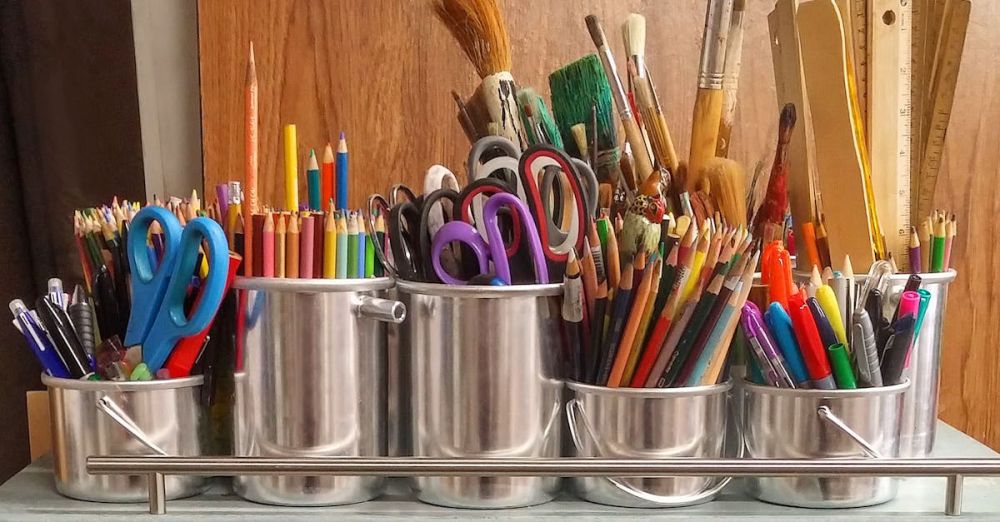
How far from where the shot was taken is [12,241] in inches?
28.4

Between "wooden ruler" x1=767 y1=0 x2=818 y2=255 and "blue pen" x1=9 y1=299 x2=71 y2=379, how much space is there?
44 centimetres

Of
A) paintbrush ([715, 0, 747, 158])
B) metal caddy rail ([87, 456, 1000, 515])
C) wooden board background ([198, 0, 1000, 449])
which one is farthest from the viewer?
wooden board background ([198, 0, 1000, 449])

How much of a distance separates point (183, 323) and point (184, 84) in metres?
0.33

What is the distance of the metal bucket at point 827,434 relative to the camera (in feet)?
1.47

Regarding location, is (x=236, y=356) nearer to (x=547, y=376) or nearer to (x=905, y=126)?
(x=547, y=376)

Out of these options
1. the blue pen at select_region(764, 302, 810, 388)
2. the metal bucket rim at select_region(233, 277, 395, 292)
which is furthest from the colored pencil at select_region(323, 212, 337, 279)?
the blue pen at select_region(764, 302, 810, 388)

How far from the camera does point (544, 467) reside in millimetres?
422

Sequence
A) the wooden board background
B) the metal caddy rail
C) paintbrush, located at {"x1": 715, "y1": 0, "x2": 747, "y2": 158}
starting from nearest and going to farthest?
the metal caddy rail, paintbrush, located at {"x1": 715, "y1": 0, "x2": 747, "y2": 158}, the wooden board background

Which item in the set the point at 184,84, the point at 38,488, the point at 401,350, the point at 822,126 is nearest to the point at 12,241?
the point at 184,84

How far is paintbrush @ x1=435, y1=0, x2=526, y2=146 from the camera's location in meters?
0.52

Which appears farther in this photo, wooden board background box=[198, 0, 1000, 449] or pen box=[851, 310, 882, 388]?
wooden board background box=[198, 0, 1000, 449]

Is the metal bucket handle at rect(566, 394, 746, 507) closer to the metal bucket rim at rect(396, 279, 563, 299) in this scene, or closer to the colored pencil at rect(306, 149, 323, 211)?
the metal bucket rim at rect(396, 279, 563, 299)

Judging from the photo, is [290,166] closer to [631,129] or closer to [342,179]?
[342,179]

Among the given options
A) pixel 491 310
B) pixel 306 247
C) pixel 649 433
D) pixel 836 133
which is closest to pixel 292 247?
pixel 306 247
